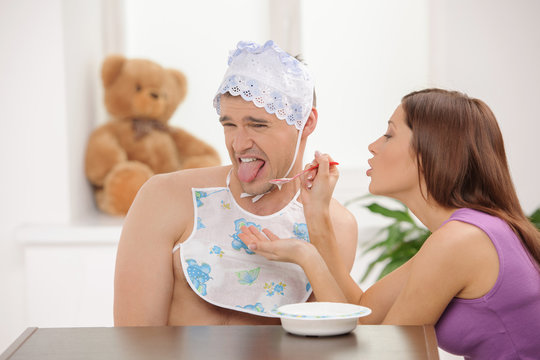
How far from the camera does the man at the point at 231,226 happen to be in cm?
177

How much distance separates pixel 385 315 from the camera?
161 centimetres

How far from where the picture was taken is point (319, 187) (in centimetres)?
178

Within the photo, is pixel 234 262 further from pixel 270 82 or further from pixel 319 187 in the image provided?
pixel 270 82

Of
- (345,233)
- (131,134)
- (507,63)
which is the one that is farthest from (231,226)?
(507,63)

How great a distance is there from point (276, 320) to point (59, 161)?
5.24 feet

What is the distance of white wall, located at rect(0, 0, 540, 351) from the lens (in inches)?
119

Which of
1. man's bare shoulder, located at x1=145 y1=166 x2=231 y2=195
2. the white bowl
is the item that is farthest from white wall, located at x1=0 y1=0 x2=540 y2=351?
the white bowl

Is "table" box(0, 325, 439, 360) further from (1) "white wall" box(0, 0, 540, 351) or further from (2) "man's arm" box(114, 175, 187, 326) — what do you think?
(1) "white wall" box(0, 0, 540, 351)

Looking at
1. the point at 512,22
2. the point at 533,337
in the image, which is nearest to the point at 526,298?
the point at 533,337

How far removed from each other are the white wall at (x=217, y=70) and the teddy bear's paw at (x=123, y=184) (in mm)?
144

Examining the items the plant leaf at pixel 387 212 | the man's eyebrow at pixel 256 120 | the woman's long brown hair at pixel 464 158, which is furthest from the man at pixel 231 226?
the plant leaf at pixel 387 212

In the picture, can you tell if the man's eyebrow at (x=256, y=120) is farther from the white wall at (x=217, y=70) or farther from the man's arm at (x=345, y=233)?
the white wall at (x=217, y=70)

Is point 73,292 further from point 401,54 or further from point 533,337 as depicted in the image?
point 533,337

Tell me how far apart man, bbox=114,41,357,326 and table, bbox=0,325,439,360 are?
47 cm
